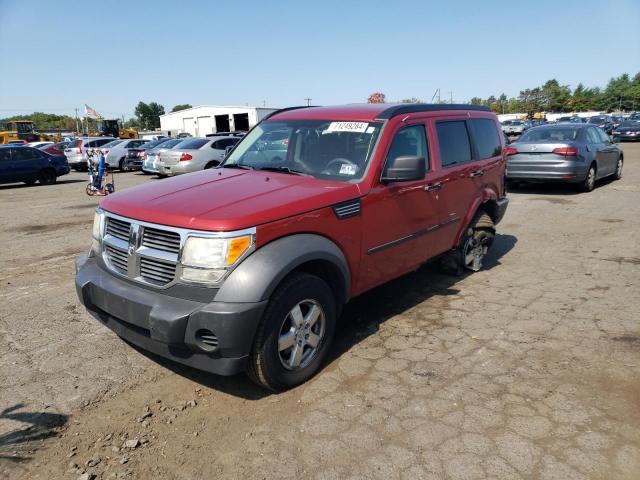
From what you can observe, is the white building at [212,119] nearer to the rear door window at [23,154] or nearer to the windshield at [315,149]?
the rear door window at [23,154]

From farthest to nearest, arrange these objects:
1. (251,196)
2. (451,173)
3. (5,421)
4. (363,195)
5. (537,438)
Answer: (451,173), (363,195), (251,196), (5,421), (537,438)

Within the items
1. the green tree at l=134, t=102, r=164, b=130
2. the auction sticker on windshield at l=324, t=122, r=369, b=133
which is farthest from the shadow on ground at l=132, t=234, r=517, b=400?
the green tree at l=134, t=102, r=164, b=130

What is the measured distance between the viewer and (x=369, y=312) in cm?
485

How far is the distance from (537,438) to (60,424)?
116 inches

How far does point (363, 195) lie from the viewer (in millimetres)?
3787

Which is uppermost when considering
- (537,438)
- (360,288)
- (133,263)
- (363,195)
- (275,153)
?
(275,153)

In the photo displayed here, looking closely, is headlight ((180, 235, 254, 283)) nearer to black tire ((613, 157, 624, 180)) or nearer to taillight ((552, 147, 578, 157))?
taillight ((552, 147, 578, 157))

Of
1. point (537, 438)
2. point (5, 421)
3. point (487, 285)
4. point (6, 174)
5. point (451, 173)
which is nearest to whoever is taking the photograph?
point (537, 438)

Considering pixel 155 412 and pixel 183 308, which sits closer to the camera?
pixel 183 308

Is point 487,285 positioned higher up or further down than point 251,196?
further down

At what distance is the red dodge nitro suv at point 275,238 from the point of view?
2969mm

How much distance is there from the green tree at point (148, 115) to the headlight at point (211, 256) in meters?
126

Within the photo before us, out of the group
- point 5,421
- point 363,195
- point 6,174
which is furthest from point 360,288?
point 6,174

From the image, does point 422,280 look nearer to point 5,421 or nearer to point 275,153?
point 275,153
